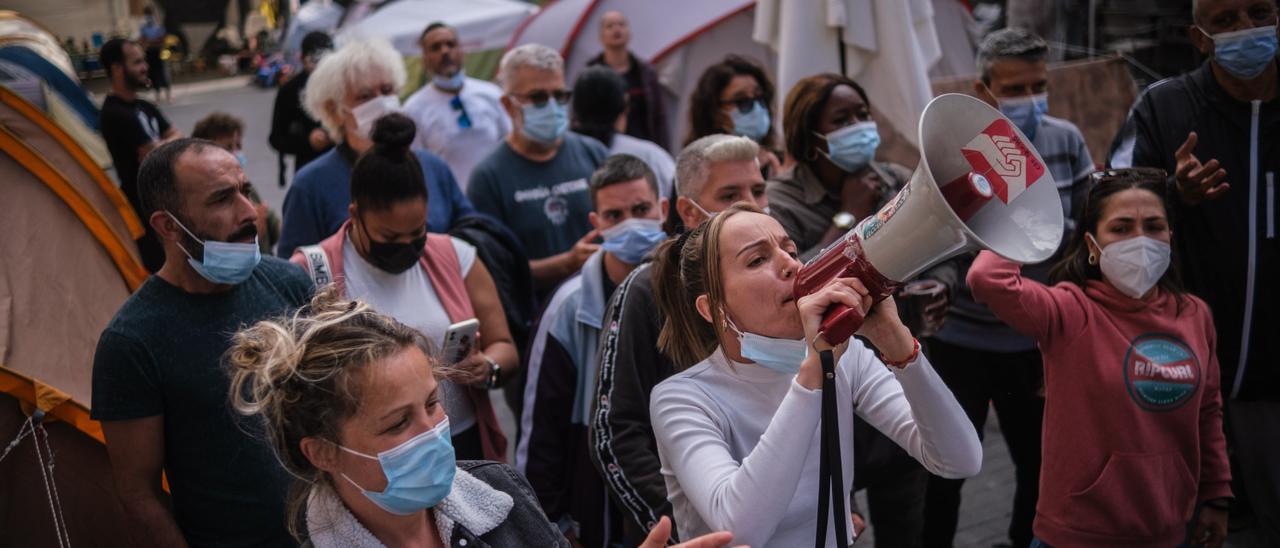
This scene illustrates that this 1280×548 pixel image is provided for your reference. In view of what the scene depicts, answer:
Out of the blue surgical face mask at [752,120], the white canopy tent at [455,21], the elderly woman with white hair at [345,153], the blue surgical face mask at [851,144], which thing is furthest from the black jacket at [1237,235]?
the white canopy tent at [455,21]

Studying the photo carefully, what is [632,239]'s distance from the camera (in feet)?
13.4

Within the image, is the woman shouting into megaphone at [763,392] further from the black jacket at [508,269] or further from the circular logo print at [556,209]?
the circular logo print at [556,209]

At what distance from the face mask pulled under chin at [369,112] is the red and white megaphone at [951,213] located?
2.99 meters

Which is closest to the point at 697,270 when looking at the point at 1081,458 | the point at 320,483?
the point at 320,483

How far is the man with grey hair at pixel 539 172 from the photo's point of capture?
523 cm

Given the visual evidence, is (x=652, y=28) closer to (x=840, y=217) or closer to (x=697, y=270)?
(x=840, y=217)

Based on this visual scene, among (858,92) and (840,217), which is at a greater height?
(858,92)

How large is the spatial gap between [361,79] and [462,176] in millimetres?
1317

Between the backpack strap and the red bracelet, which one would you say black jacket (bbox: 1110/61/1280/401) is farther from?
the backpack strap

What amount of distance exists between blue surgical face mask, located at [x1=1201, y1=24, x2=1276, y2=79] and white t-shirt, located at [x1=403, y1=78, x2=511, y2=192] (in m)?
3.70

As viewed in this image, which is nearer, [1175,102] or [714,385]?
[714,385]

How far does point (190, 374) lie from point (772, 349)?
1.59 metres

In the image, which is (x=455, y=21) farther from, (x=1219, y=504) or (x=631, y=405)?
(x=1219, y=504)

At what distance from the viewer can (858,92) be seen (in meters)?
4.38
